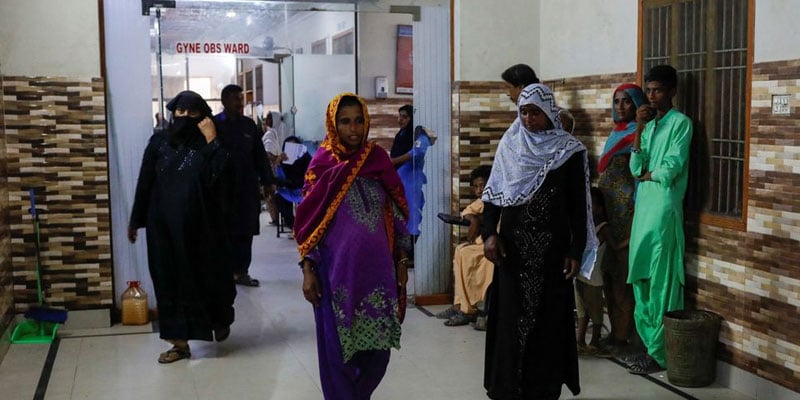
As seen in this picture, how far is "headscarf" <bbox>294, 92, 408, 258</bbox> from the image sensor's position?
3477 millimetres

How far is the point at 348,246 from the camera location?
348cm

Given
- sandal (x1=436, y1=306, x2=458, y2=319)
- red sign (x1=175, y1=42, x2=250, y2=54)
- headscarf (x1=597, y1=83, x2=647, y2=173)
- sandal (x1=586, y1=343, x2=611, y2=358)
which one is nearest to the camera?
headscarf (x1=597, y1=83, x2=647, y2=173)

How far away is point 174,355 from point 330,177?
6.72 feet

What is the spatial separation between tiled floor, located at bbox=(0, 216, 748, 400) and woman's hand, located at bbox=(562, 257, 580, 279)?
0.85 meters

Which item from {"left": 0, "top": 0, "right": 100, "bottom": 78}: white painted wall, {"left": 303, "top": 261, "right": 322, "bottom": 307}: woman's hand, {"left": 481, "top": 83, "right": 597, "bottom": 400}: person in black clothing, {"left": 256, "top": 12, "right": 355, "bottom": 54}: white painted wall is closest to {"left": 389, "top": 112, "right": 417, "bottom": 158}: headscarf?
{"left": 256, "top": 12, "right": 355, "bottom": 54}: white painted wall

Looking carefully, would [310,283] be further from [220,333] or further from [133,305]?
[133,305]

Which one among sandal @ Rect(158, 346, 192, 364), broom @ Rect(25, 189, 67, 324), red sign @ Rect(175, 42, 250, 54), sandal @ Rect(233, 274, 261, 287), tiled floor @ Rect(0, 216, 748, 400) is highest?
red sign @ Rect(175, 42, 250, 54)

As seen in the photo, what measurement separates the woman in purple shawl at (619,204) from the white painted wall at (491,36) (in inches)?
54.1

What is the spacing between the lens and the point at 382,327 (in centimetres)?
356

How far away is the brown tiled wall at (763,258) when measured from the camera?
389cm

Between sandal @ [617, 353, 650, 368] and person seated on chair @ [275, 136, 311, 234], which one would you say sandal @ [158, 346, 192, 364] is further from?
person seated on chair @ [275, 136, 311, 234]

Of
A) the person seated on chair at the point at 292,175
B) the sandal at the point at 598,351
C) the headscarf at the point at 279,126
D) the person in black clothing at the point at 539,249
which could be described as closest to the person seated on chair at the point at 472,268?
the sandal at the point at 598,351

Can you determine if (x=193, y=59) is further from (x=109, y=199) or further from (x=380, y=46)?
(x=109, y=199)

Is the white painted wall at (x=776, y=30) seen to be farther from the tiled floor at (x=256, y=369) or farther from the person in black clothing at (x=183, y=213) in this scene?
the person in black clothing at (x=183, y=213)
